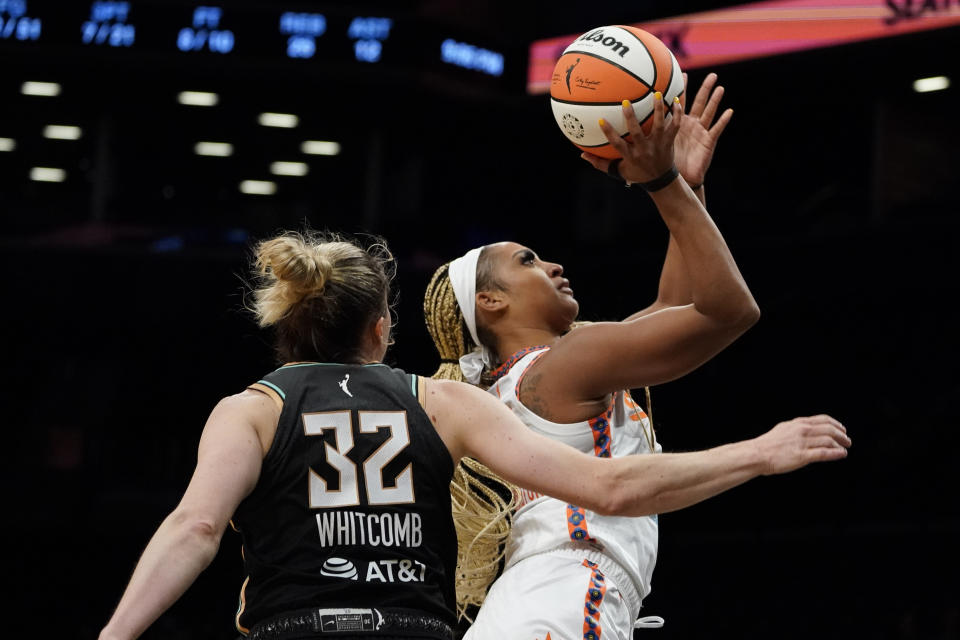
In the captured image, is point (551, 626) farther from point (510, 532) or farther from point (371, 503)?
point (371, 503)

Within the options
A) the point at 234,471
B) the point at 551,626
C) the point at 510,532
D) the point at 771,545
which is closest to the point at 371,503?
the point at 234,471

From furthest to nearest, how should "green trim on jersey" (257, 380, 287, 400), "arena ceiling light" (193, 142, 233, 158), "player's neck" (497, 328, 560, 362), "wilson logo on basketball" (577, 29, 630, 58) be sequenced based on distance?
"arena ceiling light" (193, 142, 233, 158), "player's neck" (497, 328, 560, 362), "wilson logo on basketball" (577, 29, 630, 58), "green trim on jersey" (257, 380, 287, 400)

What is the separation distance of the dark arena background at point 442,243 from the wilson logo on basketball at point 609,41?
7.11 m

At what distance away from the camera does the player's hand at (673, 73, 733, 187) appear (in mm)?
3539

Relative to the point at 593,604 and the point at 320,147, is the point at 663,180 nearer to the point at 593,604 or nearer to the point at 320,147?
the point at 593,604

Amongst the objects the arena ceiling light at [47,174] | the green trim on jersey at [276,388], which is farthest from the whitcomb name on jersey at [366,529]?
the arena ceiling light at [47,174]

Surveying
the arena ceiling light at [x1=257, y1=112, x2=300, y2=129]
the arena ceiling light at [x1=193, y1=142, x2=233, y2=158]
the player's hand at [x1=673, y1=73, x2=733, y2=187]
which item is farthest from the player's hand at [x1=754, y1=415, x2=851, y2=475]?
the arena ceiling light at [x1=193, y1=142, x2=233, y2=158]

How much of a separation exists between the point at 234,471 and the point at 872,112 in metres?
10.7

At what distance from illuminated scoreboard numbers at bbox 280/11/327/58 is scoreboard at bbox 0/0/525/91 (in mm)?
10

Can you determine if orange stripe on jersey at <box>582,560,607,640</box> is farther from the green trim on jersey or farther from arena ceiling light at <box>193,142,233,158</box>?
arena ceiling light at <box>193,142,233,158</box>

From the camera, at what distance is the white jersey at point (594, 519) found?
3.15 metres

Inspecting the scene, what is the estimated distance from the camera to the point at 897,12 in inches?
387

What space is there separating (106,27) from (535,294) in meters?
9.83

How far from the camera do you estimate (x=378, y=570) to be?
2418mm
